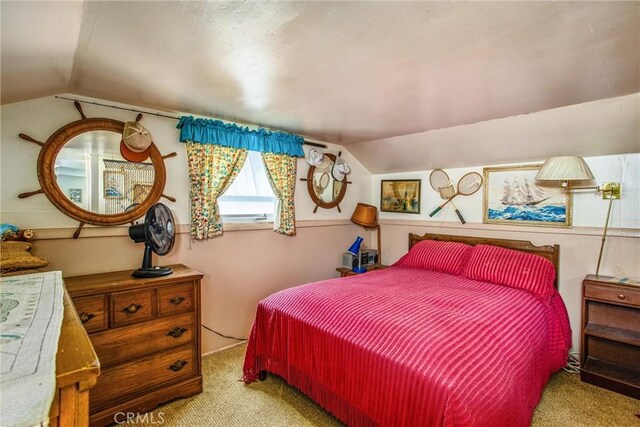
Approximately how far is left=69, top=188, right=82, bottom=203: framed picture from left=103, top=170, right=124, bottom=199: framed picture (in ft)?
0.48

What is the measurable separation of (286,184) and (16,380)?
2678mm

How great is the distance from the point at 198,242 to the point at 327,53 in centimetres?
190

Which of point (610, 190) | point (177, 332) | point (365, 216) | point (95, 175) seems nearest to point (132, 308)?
point (177, 332)

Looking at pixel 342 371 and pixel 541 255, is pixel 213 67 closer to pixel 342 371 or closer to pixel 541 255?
pixel 342 371

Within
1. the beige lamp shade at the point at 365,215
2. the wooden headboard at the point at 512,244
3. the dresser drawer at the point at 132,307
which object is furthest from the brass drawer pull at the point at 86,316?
the wooden headboard at the point at 512,244

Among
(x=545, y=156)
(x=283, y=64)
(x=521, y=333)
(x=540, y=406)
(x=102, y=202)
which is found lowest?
(x=540, y=406)

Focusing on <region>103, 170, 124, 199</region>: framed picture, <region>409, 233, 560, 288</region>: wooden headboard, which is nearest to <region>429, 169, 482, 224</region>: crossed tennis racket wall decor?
<region>409, 233, 560, 288</region>: wooden headboard

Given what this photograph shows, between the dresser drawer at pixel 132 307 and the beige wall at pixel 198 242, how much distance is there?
0.47 m

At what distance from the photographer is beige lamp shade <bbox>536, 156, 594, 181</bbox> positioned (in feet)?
7.73

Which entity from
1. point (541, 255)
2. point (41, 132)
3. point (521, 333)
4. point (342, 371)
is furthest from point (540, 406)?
point (41, 132)

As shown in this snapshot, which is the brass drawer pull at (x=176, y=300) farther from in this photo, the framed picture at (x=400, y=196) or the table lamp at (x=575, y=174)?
the table lamp at (x=575, y=174)

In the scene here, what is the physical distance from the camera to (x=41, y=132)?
197 cm

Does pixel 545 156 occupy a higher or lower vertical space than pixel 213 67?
lower

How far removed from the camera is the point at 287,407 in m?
2.02
